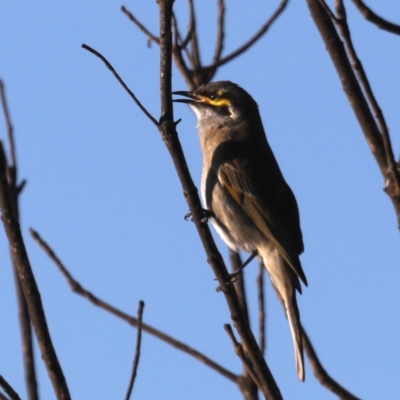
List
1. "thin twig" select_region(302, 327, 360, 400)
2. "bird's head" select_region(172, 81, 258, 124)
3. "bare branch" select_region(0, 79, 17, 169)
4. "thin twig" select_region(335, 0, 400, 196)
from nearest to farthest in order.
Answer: "thin twig" select_region(335, 0, 400, 196) → "thin twig" select_region(302, 327, 360, 400) → "bare branch" select_region(0, 79, 17, 169) → "bird's head" select_region(172, 81, 258, 124)

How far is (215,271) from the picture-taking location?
4.27 metres

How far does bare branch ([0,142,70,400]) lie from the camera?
9.64 feet

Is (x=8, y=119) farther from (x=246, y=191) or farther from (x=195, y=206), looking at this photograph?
(x=246, y=191)

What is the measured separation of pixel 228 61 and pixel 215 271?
2659 mm

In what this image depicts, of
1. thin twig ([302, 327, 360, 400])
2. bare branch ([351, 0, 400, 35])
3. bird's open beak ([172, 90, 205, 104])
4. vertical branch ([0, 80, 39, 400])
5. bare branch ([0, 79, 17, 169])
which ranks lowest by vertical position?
thin twig ([302, 327, 360, 400])

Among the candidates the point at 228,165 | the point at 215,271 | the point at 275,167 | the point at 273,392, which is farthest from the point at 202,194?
the point at 273,392

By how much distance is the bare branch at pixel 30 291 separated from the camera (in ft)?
9.64

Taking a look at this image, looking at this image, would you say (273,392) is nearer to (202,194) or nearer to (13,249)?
(13,249)

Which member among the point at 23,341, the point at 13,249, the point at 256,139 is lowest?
the point at 23,341

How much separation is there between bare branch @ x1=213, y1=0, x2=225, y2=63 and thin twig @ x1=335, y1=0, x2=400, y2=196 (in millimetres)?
3011

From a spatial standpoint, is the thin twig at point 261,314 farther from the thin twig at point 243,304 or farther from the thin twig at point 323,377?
the thin twig at point 323,377

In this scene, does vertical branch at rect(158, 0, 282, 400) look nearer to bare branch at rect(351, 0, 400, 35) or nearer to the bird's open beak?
bare branch at rect(351, 0, 400, 35)

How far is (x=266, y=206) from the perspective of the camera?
22.1 ft

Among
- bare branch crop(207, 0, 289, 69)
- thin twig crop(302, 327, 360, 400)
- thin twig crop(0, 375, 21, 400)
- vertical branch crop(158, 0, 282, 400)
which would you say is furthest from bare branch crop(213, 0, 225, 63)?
thin twig crop(0, 375, 21, 400)
